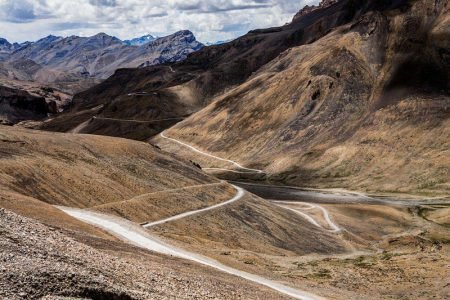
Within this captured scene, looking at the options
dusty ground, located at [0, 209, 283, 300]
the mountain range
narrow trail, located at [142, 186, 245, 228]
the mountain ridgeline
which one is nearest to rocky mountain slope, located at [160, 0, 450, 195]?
the mountain ridgeline

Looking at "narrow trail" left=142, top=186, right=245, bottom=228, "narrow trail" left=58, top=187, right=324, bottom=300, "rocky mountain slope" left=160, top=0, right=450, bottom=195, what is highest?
"rocky mountain slope" left=160, top=0, right=450, bottom=195

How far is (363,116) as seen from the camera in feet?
510

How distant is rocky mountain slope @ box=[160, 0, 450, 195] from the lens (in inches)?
5272

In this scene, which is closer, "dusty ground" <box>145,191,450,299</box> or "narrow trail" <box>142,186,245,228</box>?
"dusty ground" <box>145,191,450,299</box>

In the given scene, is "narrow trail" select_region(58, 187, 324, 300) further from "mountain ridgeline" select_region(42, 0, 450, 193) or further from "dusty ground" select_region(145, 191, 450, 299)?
"mountain ridgeline" select_region(42, 0, 450, 193)

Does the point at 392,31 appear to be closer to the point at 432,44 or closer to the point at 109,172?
the point at 432,44

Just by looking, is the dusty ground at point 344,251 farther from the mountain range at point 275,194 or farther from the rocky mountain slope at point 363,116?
the rocky mountain slope at point 363,116

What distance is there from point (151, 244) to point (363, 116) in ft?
391

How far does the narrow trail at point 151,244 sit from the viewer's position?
4044 cm

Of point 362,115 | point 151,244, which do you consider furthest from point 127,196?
point 362,115

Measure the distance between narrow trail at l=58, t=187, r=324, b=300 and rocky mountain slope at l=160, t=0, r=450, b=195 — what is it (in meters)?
83.9

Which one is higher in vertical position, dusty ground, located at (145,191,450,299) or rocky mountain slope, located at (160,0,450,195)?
rocky mountain slope, located at (160,0,450,195)

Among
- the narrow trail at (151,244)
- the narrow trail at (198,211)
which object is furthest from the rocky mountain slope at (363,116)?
the narrow trail at (151,244)

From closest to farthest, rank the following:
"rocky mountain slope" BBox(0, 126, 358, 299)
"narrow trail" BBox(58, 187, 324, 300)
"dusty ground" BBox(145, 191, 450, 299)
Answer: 1. "narrow trail" BBox(58, 187, 324, 300)
2. "rocky mountain slope" BBox(0, 126, 358, 299)
3. "dusty ground" BBox(145, 191, 450, 299)
